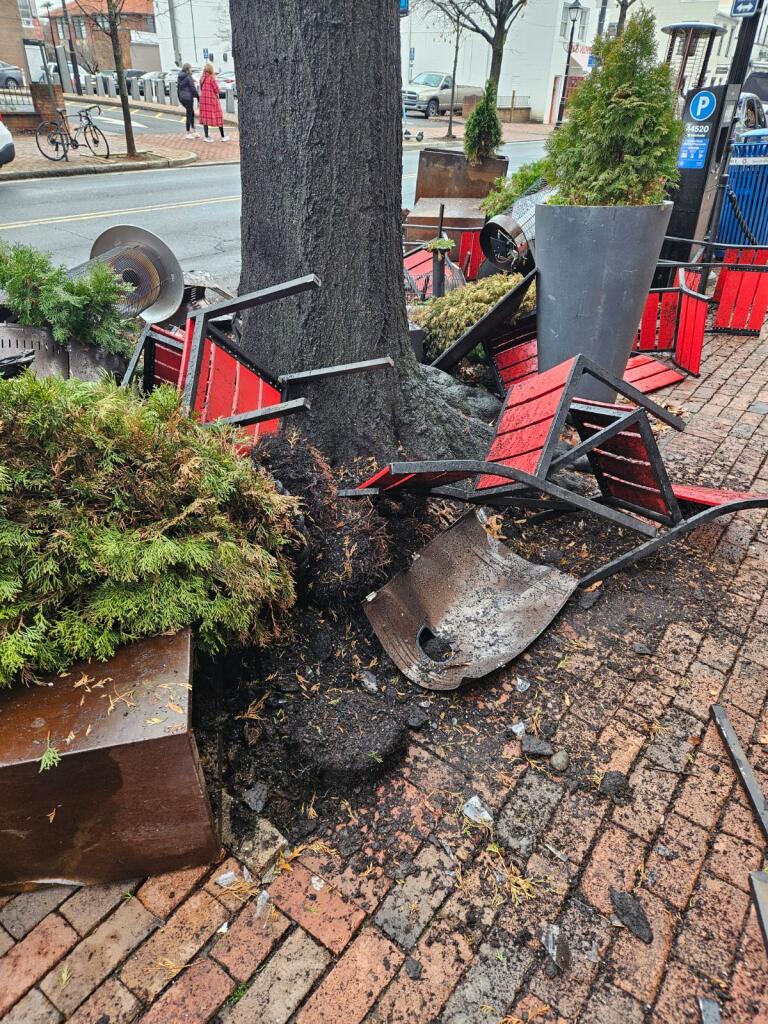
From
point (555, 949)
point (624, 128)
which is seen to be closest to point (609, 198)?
point (624, 128)

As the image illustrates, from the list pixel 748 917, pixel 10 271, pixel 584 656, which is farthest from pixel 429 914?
pixel 10 271

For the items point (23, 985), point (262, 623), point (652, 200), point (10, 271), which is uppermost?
point (652, 200)

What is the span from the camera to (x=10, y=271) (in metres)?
4.25

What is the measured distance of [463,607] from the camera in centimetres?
322

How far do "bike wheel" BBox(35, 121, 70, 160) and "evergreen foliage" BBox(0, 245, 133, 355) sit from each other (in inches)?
636

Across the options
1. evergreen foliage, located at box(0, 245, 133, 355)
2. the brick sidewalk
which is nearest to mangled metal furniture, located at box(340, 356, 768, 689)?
the brick sidewalk

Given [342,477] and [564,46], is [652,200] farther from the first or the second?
[564,46]

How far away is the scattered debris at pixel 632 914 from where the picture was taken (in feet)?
6.65

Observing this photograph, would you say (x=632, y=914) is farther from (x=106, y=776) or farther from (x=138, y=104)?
(x=138, y=104)

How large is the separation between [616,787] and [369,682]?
39.7 inches

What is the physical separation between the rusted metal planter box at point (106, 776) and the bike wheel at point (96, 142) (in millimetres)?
20322

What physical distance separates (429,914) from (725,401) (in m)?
4.80

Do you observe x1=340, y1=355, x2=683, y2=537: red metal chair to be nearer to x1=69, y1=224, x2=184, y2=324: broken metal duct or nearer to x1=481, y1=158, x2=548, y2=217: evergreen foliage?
x1=69, y1=224, x2=184, y2=324: broken metal duct

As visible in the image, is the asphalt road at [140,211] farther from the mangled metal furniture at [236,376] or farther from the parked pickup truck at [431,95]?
the parked pickup truck at [431,95]
